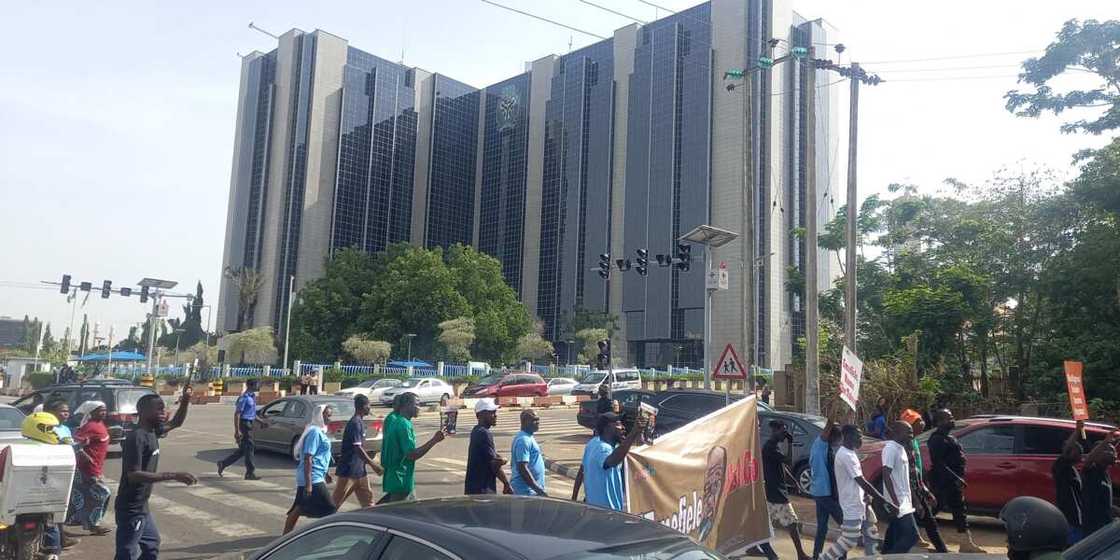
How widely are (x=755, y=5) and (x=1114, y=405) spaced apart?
5695 centimetres

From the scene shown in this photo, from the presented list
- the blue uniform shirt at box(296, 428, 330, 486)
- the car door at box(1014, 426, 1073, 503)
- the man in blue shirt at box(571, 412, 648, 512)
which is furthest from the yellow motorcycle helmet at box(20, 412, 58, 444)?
the car door at box(1014, 426, 1073, 503)

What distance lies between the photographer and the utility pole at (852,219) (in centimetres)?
1708

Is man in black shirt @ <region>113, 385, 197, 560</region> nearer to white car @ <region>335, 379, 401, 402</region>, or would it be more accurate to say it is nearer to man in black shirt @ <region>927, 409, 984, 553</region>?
man in black shirt @ <region>927, 409, 984, 553</region>

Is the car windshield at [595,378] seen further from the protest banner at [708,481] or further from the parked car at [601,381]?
the protest banner at [708,481]

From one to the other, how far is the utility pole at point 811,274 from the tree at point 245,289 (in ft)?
231

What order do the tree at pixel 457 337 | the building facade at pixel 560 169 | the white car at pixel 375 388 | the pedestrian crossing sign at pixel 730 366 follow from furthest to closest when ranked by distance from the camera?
the building facade at pixel 560 169
the tree at pixel 457 337
the white car at pixel 375 388
the pedestrian crossing sign at pixel 730 366

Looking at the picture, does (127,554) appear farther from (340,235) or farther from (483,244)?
(483,244)

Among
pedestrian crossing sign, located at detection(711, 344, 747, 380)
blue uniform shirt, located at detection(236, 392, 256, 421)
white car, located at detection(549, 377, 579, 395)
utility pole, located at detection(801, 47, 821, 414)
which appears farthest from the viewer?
white car, located at detection(549, 377, 579, 395)

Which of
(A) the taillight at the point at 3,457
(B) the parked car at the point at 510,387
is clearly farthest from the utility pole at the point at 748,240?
(B) the parked car at the point at 510,387

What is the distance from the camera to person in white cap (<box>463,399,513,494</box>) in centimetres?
695

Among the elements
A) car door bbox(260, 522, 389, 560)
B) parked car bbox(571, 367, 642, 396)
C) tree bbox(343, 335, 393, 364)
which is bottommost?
car door bbox(260, 522, 389, 560)

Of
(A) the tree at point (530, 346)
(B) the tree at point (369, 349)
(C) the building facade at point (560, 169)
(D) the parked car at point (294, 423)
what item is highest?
(C) the building facade at point (560, 169)

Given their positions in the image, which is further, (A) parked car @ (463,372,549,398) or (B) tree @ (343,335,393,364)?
(B) tree @ (343,335,393,364)

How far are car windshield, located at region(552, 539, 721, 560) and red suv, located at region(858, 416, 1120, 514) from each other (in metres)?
7.63
